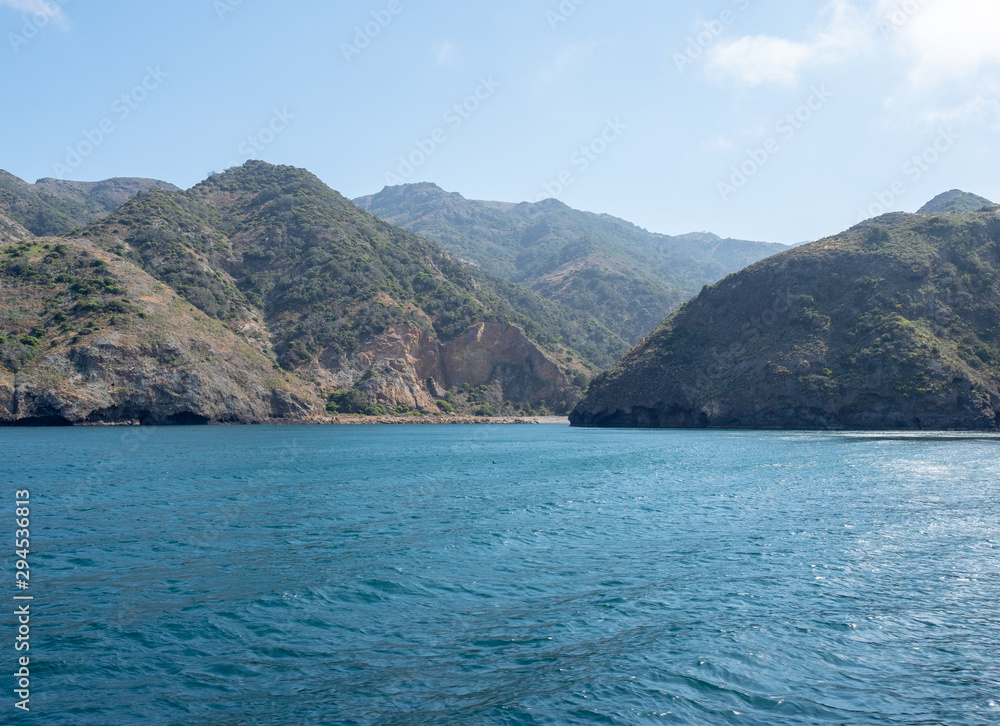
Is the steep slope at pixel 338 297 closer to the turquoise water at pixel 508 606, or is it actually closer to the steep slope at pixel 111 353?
the steep slope at pixel 111 353

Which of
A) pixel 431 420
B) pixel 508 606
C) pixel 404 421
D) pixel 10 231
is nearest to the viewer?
pixel 508 606

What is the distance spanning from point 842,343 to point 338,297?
83.8 meters

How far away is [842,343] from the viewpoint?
84.6 meters

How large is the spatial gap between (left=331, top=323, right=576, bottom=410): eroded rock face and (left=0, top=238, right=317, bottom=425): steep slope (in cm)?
1480

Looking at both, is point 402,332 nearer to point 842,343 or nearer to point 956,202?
point 842,343

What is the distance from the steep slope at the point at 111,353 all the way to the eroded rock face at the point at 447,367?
583 inches

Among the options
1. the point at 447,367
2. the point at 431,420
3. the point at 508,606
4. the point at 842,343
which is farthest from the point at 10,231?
the point at 842,343

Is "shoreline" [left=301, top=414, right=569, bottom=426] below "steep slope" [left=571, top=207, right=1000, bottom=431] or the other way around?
below

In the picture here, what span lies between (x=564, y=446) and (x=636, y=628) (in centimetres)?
4843

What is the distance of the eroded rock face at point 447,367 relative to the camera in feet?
364

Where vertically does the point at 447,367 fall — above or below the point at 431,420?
above

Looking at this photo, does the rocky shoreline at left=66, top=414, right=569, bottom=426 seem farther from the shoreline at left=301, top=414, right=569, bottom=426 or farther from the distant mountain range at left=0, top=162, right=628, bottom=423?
the distant mountain range at left=0, top=162, right=628, bottom=423

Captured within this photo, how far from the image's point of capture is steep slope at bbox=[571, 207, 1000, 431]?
76.1 m

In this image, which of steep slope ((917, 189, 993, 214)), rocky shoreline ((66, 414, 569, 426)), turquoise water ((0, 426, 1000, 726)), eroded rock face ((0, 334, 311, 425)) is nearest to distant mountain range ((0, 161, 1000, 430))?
eroded rock face ((0, 334, 311, 425))
